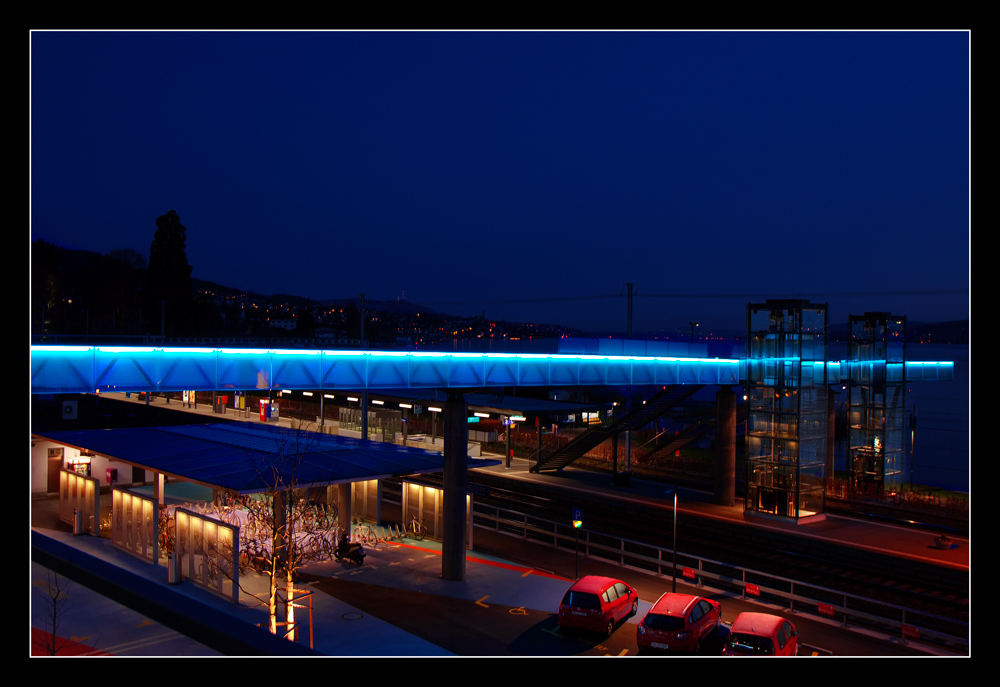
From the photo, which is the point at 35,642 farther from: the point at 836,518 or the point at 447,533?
the point at 836,518

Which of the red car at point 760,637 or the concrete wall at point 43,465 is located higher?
the concrete wall at point 43,465

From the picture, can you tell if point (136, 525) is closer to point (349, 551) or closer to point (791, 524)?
point (349, 551)

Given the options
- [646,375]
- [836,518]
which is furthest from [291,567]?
[836,518]

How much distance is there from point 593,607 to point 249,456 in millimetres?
11779

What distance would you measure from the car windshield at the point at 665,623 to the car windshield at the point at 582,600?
4.14 feet

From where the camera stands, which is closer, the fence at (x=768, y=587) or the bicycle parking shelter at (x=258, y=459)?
the fence at (x=768, y=587)

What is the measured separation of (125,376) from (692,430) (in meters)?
35.0

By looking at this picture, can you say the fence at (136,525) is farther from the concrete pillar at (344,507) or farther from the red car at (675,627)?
the red car at (675,627)

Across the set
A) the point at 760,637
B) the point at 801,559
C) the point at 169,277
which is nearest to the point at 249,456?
the point at 760,637

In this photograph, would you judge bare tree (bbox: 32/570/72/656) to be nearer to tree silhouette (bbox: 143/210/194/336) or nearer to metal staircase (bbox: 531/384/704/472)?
metal staircase (bbox: 531/384/704/472)

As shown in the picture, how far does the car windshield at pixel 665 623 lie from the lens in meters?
15.0

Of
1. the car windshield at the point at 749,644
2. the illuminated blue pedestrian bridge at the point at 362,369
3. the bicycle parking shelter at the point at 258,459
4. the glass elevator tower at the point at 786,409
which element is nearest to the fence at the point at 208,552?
the bicycle parking shelter at the point at 258,459

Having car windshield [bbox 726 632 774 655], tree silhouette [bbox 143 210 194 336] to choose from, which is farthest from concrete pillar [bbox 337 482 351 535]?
tree silhouette [bbox 143 210 194 336]

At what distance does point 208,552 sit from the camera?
18703 mm
